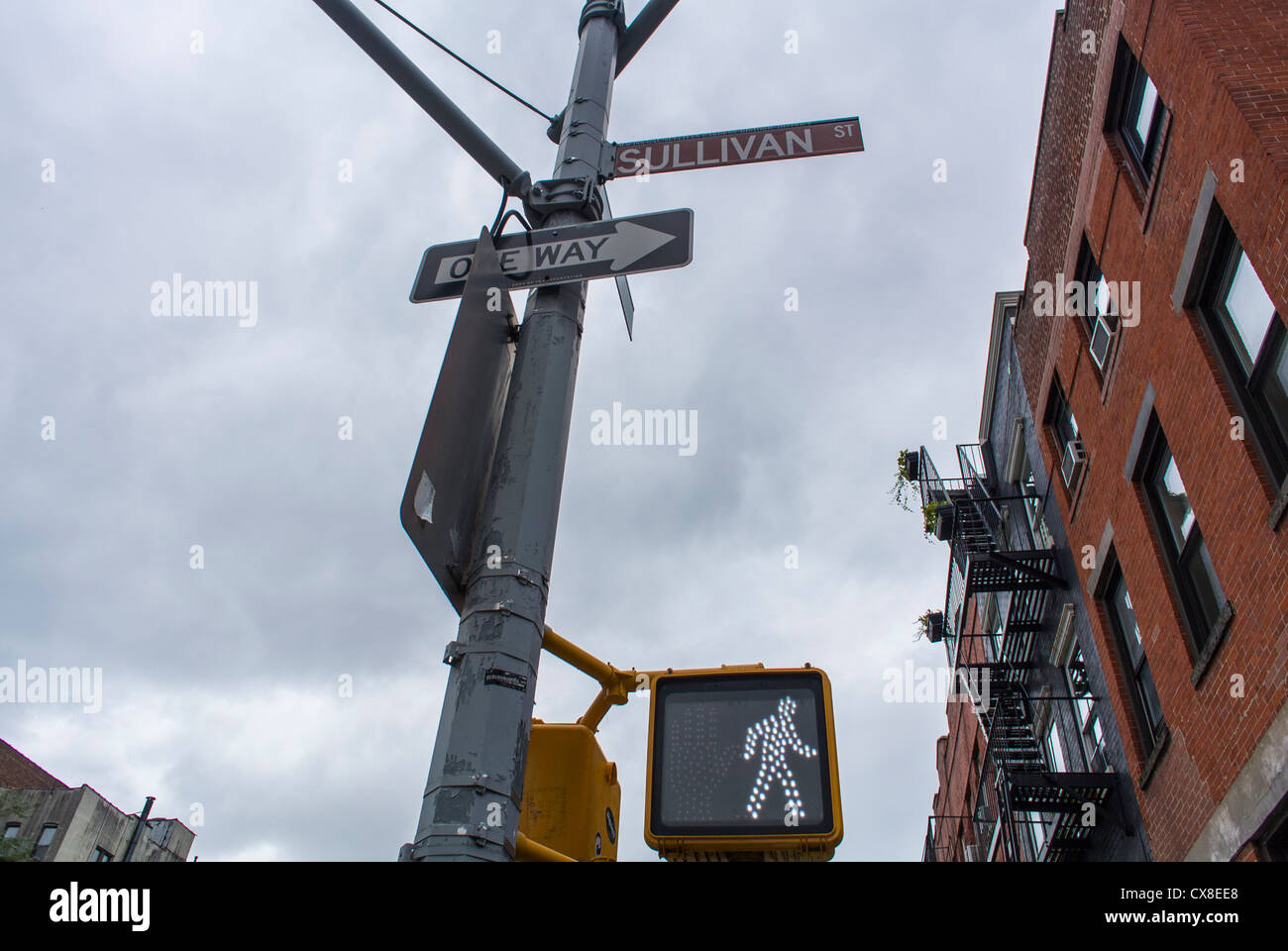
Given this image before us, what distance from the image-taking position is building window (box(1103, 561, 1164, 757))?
43.4ft

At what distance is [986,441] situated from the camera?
21828mm

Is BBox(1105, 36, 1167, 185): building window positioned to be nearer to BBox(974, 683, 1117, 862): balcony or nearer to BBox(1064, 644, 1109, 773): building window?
BBox(1064, 644, 1109, 773): building window

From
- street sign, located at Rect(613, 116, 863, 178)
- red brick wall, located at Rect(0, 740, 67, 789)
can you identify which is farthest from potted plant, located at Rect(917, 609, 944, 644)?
red brick wall, located at Rect(0, 740, 67, 789)

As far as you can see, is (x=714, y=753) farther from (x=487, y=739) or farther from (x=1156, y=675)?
(x=1156, y=675)

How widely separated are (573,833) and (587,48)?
351 cm

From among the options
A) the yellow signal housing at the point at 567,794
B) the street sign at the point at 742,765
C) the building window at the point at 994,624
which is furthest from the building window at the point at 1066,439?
the yellow signal housing at the point at 567,794

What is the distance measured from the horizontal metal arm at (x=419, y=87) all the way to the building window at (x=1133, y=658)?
12226 millimetres

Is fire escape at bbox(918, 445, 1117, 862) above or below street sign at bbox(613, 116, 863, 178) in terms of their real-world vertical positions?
above

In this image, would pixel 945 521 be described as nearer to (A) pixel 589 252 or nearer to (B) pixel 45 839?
(A) pixel 589 252

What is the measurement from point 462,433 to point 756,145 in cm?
261

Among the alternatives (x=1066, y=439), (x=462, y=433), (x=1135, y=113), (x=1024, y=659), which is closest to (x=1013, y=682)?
(x=1024, y=659)

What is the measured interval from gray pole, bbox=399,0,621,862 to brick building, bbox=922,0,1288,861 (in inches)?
338

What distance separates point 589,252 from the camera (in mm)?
3553
